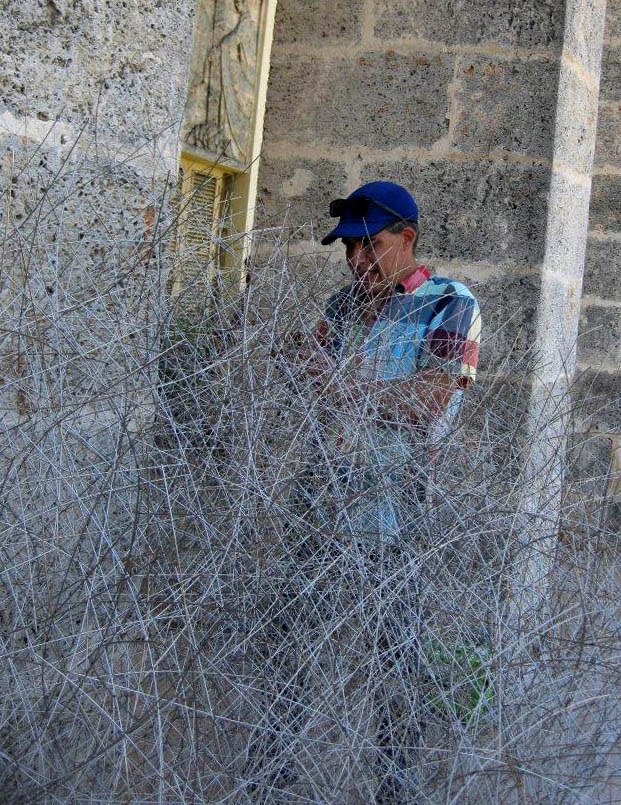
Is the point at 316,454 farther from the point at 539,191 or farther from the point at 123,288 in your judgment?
the point at 539,191

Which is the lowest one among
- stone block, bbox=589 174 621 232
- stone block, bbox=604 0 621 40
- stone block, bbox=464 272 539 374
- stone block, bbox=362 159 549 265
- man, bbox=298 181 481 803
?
man, bbox=298 181 481 803

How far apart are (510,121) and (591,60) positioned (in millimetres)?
519

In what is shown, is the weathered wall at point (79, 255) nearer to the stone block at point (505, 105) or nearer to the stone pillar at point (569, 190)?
the stone pillar at point (569, 190)

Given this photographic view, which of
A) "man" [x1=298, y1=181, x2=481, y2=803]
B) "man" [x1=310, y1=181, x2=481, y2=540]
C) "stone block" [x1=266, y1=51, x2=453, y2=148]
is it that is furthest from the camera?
"stone block" [x1=266, y1=51, x2=453, y2=148]

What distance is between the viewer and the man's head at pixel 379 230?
2988 millimetres

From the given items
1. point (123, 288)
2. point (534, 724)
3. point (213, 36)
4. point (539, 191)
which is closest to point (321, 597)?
point (534, 724)

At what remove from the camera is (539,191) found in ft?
14.1

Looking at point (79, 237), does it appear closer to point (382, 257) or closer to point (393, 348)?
point (393, 348)

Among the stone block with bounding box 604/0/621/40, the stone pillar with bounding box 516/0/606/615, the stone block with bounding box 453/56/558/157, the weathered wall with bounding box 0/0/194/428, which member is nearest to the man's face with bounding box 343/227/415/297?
the weathered wall with bounding box 0/0/194/428

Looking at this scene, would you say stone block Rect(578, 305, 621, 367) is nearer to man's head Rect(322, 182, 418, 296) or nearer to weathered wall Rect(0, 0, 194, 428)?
man's head Rect(322, 182, 418, 296)

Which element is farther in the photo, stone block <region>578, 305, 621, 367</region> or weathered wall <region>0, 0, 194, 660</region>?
stone block <region>578, 305, 621, 367</region>

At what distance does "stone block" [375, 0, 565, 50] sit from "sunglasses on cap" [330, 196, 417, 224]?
1569 mm

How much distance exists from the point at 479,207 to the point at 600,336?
1.93m

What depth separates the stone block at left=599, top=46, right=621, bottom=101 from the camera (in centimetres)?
600
